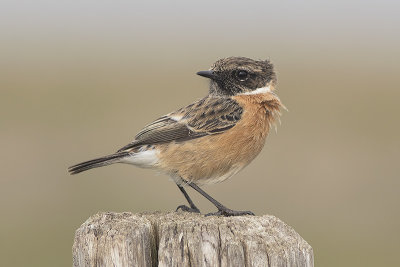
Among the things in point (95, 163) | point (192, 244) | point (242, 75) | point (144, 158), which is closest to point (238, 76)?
point (242, 75)

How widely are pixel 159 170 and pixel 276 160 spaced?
13.8m

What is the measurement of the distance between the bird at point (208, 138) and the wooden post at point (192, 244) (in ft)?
→ 9.45

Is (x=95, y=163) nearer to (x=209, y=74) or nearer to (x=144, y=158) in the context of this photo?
(x=144, y=158)

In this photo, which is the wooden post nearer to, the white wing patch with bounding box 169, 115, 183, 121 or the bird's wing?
the bird's wing

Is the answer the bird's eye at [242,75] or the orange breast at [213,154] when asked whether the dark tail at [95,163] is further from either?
the bird's eye at [242,75]

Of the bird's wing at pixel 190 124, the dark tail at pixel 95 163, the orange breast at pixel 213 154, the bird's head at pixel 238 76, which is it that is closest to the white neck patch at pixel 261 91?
the bird's head at pixel 238 76

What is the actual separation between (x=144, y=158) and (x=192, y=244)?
144 inches

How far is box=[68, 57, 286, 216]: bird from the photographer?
9008 millimetres

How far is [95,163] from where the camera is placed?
8.49 meters

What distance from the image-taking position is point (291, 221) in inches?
725

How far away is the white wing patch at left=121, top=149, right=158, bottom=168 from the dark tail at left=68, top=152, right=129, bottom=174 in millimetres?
80
